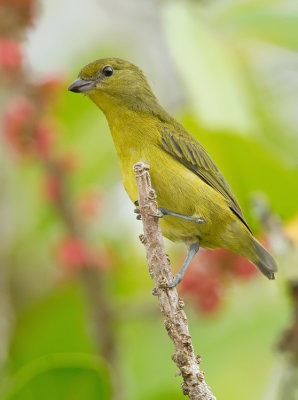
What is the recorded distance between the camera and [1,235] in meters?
4.62

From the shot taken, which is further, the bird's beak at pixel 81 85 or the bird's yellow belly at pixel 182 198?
the bird's beak at pixel 81 85

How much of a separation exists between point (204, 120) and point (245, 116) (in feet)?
1.08

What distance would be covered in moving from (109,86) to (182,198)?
2.41 ft

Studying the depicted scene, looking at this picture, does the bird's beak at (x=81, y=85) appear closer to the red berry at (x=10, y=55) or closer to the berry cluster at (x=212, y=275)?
the red berry at (x=10, y=55)

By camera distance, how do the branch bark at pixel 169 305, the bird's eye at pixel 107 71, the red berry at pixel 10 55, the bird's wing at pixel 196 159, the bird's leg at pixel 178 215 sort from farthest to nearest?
1. the bird's eye at pixel 107 71
2. the red berry at pixel 10 55
3. the bird's wing at pixel 196 159
4. the bird's leg at pixel 178 215
5. the branch bark at pixel 169 305

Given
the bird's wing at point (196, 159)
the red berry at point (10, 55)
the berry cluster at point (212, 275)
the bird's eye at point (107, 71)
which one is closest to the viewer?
the bird's wing at point (196, 159)

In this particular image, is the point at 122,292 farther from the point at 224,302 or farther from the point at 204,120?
the point at 204,120

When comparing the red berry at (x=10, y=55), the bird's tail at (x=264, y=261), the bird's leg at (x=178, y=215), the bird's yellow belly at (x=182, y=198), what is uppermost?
the red berry at (x=10, y=55)

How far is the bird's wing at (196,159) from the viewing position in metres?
3.78

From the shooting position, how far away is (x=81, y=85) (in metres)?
3.91

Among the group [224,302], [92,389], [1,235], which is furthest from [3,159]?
[92,389]

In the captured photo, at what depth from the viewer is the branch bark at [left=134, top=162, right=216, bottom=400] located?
8.39 ft

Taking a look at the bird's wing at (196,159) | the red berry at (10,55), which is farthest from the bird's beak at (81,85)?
the bird's wing at (196,159)

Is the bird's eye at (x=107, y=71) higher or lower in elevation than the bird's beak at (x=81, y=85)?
higher
